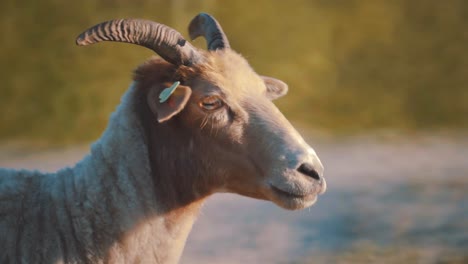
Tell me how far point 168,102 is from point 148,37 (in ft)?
1.55

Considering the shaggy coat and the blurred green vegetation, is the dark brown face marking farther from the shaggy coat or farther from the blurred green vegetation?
the blurred green vegetation

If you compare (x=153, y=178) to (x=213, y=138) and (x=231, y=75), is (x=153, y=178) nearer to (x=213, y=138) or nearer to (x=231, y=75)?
(x=213, y=138)

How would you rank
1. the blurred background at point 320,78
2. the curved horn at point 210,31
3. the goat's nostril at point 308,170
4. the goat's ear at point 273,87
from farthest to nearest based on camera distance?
the blurred background at point 320,78 < the goat's ear at point 273,87 < the curved horn at point 210,31 < the goat's nostril at point 308,170

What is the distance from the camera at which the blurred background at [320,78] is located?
14352 mm

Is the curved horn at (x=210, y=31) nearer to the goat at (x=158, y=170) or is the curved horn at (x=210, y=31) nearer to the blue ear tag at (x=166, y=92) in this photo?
the goat at (x=158, y=170)

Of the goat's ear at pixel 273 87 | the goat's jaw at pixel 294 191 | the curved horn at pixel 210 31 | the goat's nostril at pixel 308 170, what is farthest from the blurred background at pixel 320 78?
the goat's nostril at pixel 308 170

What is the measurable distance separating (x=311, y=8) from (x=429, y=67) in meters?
3.63

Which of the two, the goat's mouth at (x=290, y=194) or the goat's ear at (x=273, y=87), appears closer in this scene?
the goat's mouth at (x=290, y=194)

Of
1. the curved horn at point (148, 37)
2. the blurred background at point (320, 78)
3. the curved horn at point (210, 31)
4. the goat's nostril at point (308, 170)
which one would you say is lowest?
the goat's nostril at point (308, 170)

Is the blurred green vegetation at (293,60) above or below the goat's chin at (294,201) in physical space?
above

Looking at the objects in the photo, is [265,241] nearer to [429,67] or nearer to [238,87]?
[238,87]

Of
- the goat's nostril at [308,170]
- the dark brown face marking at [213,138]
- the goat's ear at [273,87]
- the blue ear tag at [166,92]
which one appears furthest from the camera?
the goat's ear at [273,87]

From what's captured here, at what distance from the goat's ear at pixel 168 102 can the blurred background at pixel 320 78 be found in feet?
23.8

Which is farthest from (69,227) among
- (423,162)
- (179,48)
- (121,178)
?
(423,162)
